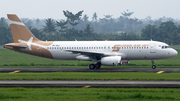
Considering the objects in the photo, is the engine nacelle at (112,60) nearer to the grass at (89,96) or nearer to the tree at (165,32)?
the grass at (89,96)

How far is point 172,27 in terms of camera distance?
108250 mm

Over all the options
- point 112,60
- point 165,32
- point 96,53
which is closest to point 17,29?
point 96,53

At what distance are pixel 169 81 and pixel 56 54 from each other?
1889cm

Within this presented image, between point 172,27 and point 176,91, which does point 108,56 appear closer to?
point 176,91

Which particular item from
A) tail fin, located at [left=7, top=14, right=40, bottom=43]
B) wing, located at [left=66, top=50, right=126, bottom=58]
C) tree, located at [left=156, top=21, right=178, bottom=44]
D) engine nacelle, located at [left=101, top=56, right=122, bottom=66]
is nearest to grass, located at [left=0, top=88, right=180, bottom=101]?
engine nacelle, located at [left=101, top=56, right=122, bottom=66]

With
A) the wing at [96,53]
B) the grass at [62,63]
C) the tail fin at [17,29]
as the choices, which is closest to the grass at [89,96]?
the wing at [96,53]

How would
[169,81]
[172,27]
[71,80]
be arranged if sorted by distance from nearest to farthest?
[169,81] < [71,80] < [172,27]

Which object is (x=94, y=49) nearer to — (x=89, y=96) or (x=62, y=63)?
(x=62, y=63)

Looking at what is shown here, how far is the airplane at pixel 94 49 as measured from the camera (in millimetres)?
36562

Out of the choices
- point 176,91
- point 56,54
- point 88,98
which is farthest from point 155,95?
point 56,54

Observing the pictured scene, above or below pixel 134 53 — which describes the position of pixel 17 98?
below

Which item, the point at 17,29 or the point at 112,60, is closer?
the point at 112,60

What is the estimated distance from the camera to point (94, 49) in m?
37.8

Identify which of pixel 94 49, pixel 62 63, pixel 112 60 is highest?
pixel 94 49
